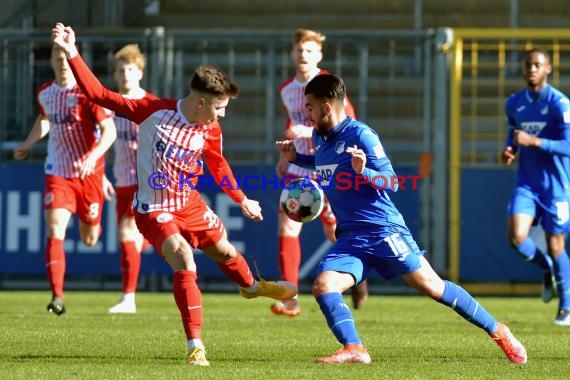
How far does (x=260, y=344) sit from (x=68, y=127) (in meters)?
3.54

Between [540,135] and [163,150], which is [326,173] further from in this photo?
[540,135]

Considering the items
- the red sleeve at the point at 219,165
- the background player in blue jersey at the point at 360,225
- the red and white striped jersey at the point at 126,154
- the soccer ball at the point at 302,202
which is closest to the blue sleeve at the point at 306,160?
the soccer ball at the point at 302,202

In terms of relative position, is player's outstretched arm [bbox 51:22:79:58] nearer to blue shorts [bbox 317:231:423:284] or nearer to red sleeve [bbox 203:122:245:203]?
red sleeve [bbox 203:122:245:203]

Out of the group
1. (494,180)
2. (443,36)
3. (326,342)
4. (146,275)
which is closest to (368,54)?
(443,36)

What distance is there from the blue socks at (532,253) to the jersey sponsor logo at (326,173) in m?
4.03

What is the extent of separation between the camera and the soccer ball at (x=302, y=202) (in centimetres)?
787

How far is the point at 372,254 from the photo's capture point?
7359mm

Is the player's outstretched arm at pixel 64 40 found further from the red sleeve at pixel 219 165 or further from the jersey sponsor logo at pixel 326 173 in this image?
the jersey sponsor logo at pixel 326 173

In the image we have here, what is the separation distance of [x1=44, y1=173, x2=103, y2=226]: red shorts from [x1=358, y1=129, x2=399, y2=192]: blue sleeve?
4466mm

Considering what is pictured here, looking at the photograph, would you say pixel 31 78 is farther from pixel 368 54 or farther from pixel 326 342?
pixel 326 342

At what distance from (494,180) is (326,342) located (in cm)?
618

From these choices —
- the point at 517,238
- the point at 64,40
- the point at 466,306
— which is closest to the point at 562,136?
the point at 517,238

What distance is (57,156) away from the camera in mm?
11289

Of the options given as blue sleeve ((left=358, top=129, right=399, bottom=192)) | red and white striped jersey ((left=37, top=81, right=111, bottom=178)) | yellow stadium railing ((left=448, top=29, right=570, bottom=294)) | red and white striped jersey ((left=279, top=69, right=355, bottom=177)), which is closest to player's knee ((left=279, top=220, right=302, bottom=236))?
red and white striped jersey ((left=279, top=69, right=355, bottom=177))
